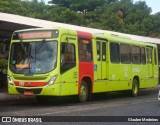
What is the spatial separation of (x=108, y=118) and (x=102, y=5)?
53.6 m

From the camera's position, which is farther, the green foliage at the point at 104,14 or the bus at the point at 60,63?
the green foliage at the point at 104,14

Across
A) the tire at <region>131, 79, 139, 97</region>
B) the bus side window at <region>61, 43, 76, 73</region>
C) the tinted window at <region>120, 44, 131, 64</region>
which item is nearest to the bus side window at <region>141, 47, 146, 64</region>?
the tire at <region>131, 79, 139, 97</region>

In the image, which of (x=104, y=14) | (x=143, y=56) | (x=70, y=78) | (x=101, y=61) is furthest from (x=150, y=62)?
(x=104, y=14)

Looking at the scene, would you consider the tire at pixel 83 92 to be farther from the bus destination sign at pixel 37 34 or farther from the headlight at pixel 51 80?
the bus destination sign at pixel 37 34

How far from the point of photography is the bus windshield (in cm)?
1591

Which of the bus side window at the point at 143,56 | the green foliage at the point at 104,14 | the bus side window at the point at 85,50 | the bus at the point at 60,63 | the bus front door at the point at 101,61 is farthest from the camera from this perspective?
the green foliage at the point at 104,14

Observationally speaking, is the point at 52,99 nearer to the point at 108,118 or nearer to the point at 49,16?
the point at 108,118

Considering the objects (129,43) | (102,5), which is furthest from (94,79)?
(102,5)

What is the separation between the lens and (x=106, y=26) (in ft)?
180

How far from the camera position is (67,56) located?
16.4 m

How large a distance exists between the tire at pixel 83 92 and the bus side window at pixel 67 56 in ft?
4.13

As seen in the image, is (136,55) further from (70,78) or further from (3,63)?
(70,78)

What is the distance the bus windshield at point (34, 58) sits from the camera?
15.9 metres

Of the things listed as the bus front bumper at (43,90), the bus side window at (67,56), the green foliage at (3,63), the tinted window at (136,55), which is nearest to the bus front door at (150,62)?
the tinted window at (136,55)
